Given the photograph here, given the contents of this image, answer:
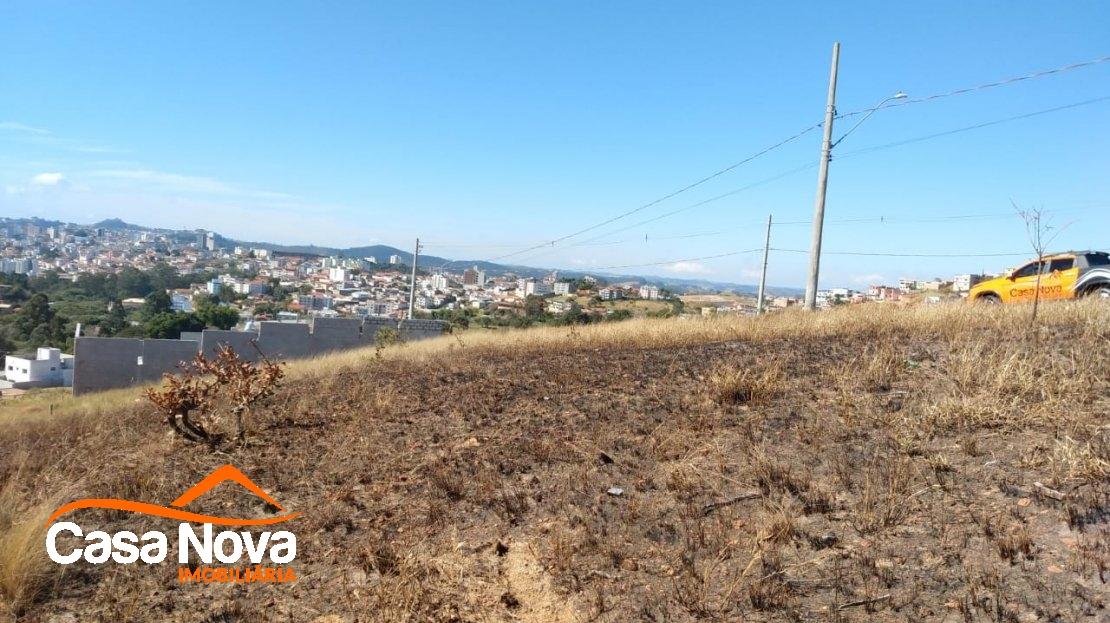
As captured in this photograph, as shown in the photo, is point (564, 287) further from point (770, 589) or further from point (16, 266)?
point (16, 266)

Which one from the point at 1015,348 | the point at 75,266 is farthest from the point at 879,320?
the point at 75,266

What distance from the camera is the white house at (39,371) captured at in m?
23.2

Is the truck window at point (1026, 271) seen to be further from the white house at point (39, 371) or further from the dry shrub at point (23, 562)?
the white house at point (39, 371)

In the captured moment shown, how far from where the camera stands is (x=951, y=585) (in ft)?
10.4

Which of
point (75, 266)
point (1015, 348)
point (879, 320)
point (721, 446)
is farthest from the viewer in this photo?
point (75, 266)

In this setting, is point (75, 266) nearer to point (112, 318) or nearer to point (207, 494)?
point (112, 318)

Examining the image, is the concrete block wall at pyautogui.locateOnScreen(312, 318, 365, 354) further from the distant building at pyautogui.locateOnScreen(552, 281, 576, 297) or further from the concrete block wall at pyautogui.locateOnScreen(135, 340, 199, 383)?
the distant building at pyautogui.locateOnScreen(552, 281, 576, 297)

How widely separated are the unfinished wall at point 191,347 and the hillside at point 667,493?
15.8 m

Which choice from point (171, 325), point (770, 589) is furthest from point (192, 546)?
point (171, 325)

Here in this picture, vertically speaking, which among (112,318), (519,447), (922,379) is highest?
(922,379)

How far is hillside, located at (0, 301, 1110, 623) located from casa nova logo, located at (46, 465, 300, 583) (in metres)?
0.11

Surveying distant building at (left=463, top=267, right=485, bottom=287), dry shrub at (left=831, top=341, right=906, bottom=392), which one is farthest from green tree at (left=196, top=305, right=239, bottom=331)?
dry shrub at (left=831, top=341, right=906, bottom=392)

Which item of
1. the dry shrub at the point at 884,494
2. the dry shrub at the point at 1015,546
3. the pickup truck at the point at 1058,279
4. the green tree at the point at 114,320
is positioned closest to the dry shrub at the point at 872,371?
the dry shrub at the point at 884,494

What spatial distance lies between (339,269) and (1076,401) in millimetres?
47867
